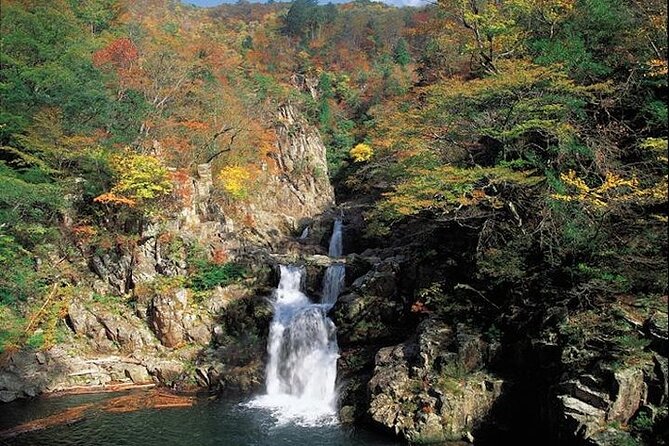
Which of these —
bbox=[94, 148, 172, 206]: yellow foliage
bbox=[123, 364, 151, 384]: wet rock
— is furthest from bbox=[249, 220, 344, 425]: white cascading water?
bbox=[94, 148, 172, 206]: yellow foliage

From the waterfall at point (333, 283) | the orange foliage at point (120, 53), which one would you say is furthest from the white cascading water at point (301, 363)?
the orange foliage at point (120, 53)

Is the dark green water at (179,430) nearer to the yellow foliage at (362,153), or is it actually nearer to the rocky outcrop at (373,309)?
the rocky outcrop at (373,309)

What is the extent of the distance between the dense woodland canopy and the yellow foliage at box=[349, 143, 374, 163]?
16.5 ft

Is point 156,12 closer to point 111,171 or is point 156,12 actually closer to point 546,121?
point 111,171

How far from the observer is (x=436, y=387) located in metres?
12.8

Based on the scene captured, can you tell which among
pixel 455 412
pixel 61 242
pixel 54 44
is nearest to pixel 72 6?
pixel 54 44

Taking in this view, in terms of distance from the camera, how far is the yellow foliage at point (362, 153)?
34434mm

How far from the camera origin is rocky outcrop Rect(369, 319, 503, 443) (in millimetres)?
12320

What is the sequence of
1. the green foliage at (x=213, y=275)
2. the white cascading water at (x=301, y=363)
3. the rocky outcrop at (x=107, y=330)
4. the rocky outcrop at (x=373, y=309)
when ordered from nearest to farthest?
the white cascading water at (x=301, y=363) < the rocky outcrop at (x=373, y=309) < the rocky outcrop at (x=107, y=330) < the green foliage at (x=213, y=275)

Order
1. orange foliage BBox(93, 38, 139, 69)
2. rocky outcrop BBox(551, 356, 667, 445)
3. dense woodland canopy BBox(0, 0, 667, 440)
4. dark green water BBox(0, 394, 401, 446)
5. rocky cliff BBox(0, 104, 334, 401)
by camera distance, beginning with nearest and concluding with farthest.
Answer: rocky outcrop BBox(551, 356, 667, 445) → dense woodland canopy BBox(0, 0, 667, 440) → dark green water BBox(0, 394, 401, 446) → rocky cliff BBox(0, 104, 334, 401) → orange foliage BBox(93, 38, 139, 69)

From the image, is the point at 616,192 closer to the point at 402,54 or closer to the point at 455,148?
the point at 455,148

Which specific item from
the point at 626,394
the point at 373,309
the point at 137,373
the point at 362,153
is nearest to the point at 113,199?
the point at 137,373

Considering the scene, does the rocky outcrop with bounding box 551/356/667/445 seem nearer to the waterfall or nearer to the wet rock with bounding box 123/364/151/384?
the waterfall

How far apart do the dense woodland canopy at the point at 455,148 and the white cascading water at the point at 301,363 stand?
4.03 metres
